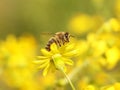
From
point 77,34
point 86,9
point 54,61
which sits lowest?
point 54,61

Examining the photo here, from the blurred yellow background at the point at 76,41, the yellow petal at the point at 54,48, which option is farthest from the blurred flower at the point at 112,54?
the yellow petal at the point at 54,48

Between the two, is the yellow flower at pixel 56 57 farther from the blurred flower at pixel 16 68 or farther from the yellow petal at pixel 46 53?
the blurred flower at pixel 16 68

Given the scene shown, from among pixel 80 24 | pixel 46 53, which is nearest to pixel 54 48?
pixel 46 53

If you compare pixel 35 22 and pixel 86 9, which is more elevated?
pixel 35 22

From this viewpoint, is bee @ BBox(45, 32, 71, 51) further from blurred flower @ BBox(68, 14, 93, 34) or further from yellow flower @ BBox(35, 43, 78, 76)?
blurred flower @ BBox(68, 14, 93, 34)

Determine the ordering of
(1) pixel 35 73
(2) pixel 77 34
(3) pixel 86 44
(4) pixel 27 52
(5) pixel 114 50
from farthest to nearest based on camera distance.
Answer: (2) pixel 77 34
(4) pixel 27 52
(1) pixel 35 73
(3) pixel 86 44
(5) pixel 114 50

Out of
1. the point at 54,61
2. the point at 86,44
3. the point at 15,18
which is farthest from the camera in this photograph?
the point at 15,18

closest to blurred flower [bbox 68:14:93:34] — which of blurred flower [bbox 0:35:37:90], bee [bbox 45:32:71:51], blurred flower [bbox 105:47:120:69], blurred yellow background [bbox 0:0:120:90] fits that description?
blurred yellow background [bbox 0:0:120:90]

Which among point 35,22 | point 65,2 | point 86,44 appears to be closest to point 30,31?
point 35,22

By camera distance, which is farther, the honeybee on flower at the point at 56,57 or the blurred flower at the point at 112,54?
the blurred flower at the point at 112,54

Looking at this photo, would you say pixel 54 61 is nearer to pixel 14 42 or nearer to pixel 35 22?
pixel 14 42
